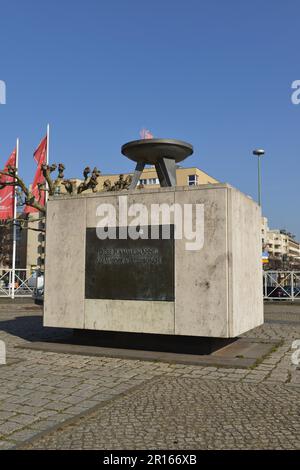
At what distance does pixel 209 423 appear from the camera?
14.8ft

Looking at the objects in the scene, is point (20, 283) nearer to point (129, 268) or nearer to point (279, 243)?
point (129, 268)

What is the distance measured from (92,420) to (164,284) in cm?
372

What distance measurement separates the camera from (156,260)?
8.25m

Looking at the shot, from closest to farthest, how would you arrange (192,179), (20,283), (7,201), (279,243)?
(7,201)
(20,283)
(192,179)
(279,243)

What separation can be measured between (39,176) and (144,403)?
20.0 meters

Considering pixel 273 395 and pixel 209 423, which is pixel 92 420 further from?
pixel 273 395

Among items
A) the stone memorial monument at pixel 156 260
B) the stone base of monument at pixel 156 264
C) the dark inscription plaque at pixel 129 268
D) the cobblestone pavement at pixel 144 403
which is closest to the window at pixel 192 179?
the stone memorial monument at pixel 156 260

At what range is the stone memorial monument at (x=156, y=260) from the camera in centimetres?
774

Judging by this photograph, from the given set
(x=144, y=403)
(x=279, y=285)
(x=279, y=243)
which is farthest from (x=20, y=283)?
(x=279, y=243)

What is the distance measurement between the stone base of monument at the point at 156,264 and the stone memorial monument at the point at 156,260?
0.06 feet

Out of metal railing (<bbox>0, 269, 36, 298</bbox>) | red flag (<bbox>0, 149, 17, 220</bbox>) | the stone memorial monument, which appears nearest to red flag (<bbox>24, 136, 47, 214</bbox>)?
red flag (<bbox>0, 149, 17, 220</bbox>)

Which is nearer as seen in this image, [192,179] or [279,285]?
[279,285]

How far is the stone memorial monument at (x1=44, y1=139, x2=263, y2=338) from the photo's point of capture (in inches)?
305
